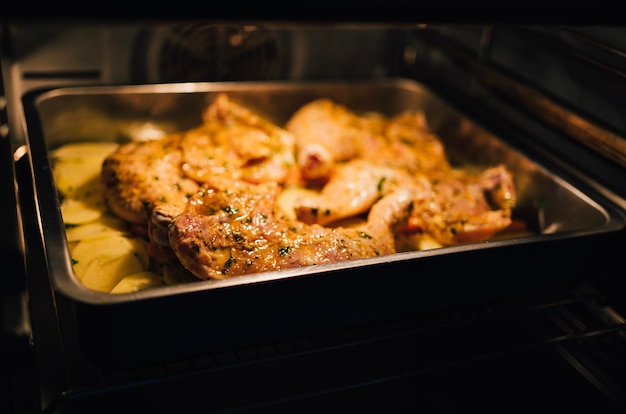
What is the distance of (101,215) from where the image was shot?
74.5 inches

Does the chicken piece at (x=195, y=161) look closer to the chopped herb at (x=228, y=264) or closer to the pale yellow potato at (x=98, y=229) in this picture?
the pale yellow potato at (x=98, y=229)

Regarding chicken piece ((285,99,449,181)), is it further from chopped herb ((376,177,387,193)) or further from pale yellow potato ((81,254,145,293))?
pale yellow potato ((81,254,145,293))

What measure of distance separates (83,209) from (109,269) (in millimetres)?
357

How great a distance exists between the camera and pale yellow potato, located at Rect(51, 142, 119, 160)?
2191mm

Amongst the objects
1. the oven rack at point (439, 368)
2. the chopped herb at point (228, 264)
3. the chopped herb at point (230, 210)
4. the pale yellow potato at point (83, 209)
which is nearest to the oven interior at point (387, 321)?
the oven rack at point (439, 368)

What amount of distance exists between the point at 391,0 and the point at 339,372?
1157 mm

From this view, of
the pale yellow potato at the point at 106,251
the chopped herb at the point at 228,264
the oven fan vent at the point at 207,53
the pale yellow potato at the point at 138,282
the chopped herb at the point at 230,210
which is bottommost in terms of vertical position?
the pale yellow potato at the point at 138,282

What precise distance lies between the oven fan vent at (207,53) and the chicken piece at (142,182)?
61 centimetres

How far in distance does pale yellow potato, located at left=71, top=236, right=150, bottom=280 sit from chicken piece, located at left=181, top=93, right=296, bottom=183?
327mm

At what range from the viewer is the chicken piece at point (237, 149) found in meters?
1.98

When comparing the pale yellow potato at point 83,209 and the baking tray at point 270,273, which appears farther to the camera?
the pale yellow potato at point 83,209

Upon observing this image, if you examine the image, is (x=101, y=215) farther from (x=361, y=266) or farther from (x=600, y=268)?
(x=600, y=268)

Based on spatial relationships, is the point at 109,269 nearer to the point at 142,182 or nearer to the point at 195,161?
the point at 142,182

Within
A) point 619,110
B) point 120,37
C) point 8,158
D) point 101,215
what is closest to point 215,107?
point 120,37
